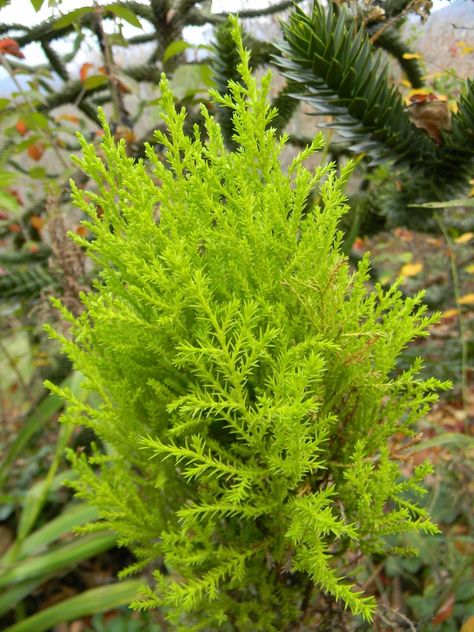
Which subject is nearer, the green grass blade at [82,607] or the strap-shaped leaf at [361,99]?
the strap-shaped leaf at [361,99]

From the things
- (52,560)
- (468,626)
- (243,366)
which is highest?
(243,366)

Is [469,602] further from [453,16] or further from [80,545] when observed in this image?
[453,16]

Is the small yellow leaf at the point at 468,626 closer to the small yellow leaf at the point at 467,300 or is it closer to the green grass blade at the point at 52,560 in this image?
the green grass blade at the point at 52,560

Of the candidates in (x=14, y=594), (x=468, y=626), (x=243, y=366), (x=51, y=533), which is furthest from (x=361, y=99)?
(x=14, y=594)

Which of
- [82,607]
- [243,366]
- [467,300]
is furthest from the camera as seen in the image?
[467,300]

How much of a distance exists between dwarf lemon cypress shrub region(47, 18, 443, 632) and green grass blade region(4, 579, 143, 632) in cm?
90

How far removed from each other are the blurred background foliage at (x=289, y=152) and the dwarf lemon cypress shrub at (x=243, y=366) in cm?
18

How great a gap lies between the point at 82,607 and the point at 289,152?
6.18 ft

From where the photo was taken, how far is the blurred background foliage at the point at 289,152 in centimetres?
77

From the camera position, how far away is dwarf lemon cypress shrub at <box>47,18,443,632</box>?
19.0 inches

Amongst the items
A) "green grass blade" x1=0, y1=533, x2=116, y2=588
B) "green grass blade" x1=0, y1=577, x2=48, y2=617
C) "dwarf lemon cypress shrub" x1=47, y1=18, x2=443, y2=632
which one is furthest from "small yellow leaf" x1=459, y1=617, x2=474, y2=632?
"green grass blade" x1=0, y1=577, x2=48, y2=617

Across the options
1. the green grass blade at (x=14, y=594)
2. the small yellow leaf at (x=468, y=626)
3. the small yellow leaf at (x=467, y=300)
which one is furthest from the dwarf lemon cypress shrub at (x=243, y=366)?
the small yellow leaf at (x=467, y=300)

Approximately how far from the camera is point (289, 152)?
216 cm

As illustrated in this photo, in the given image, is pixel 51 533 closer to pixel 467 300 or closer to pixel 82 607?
pixel 82 607
